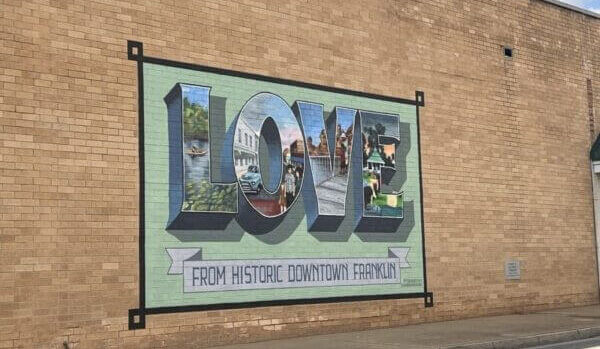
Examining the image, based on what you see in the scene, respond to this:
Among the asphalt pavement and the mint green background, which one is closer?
the mint green background

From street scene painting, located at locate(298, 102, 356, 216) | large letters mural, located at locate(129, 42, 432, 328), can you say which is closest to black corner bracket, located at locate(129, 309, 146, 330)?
large letters mural, located at locate(129, 42, 432, 328)

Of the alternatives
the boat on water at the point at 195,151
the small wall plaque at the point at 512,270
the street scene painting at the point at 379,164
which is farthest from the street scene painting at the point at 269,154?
the small wall plaque at the point at 512,270

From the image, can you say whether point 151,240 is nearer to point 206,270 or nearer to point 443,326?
point 206,270

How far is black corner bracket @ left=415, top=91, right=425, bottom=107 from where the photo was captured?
53.3 feet

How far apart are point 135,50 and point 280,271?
4380 millimetres

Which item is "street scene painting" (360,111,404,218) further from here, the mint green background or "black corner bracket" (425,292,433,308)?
"black corner bracket" (425,292,433,308)

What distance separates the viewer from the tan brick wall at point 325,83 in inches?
426

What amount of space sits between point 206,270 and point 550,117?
34.5 ft

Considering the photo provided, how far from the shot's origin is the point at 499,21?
18406 mm

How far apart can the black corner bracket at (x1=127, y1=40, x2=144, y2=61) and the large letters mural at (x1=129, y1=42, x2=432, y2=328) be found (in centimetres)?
2

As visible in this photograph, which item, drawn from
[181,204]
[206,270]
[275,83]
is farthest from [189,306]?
[275,83]

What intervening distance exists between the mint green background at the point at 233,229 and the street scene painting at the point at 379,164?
24cm

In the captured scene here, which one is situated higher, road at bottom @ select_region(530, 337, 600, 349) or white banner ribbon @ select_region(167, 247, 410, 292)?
white banner ribbon @ select_region(167, 247, 410, 292)

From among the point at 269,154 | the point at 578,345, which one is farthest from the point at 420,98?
the point at 578,345
